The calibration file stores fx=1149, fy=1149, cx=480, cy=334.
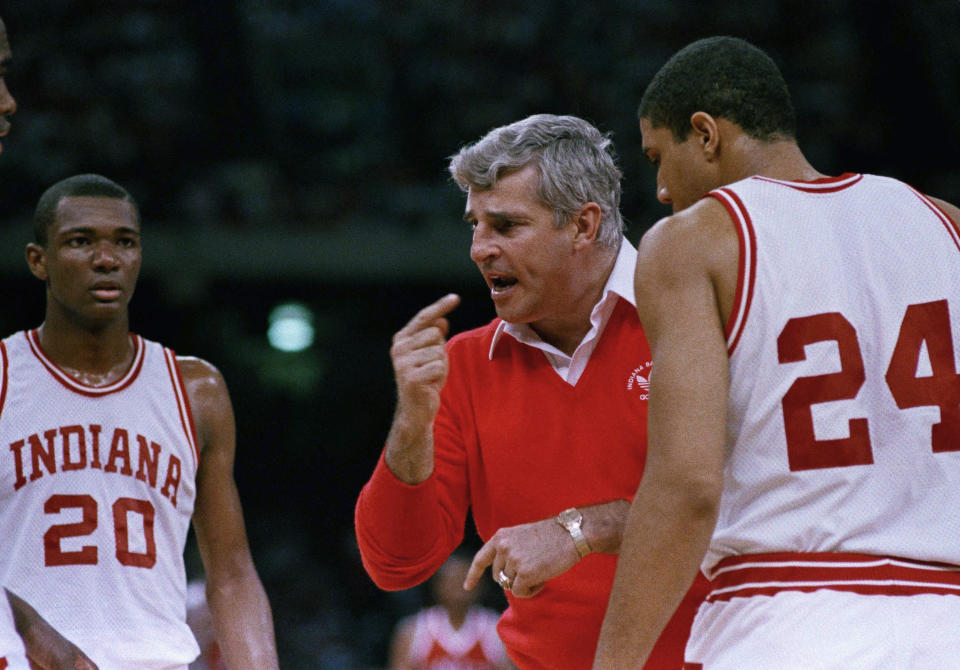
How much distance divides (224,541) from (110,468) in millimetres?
471

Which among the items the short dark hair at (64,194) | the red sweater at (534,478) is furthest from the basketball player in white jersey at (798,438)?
the short dark hair at (64,194)

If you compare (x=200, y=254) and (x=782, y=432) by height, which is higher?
(x=200, y=254)

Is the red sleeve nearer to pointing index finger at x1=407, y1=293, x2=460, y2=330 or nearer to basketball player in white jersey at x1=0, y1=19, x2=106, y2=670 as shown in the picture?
pointing index finger at x1=407, y1=293, x2=460, y2=330

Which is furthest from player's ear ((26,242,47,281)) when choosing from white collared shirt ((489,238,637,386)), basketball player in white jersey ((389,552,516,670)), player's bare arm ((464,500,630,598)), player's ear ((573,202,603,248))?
basketball player in white jersey ((389,552,516,670))

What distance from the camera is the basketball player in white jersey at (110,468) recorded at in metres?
3.50

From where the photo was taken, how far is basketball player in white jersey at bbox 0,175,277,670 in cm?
350

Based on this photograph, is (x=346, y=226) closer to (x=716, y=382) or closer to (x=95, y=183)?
(x=95, y=183)

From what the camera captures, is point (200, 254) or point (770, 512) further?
point (200, 254)

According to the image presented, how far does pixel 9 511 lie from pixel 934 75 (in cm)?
1124

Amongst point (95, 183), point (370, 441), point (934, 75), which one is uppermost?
point (934, 75)

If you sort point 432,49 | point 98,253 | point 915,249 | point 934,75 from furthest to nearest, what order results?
point 432,49 < point 934,75 < point 98,253 < point 915,249

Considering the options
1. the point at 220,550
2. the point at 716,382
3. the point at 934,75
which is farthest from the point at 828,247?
the point at 934,75

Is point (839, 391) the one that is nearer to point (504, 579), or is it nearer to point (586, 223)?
point (504, 579)

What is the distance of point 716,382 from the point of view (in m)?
2.22
